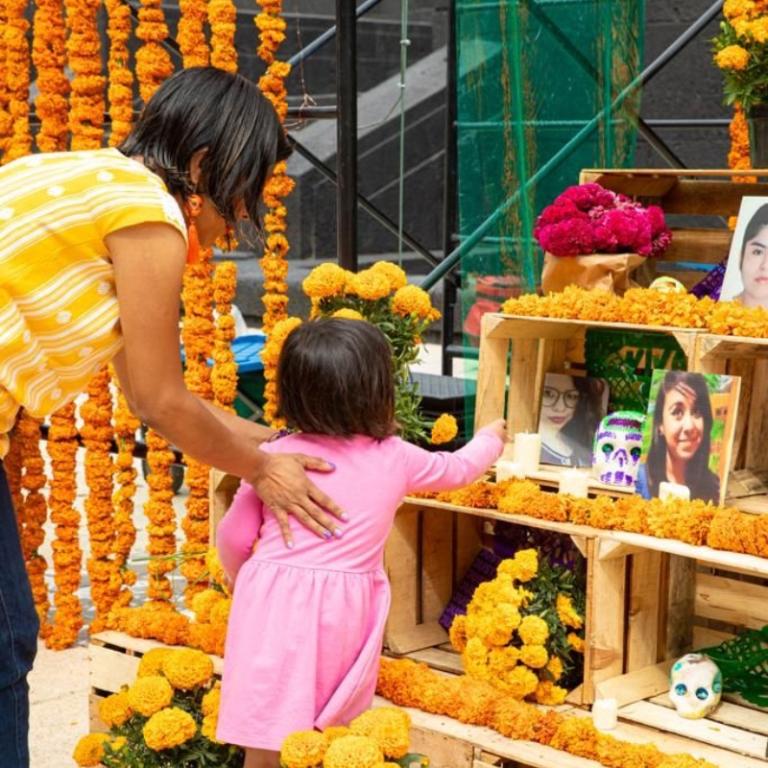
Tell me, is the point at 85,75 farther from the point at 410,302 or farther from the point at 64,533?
the point at 410,302

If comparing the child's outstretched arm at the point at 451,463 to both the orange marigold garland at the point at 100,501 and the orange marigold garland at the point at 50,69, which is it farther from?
the orange marigold garland at the point at 50,69

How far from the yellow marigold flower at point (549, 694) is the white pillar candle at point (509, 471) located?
0.49m

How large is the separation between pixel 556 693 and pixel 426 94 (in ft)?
29.5

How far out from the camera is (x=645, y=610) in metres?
3.09

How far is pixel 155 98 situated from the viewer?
2234 mm

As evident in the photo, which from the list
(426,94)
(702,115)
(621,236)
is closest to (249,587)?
(621,236)

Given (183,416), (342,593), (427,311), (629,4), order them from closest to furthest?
(183,416)
(342,593)
(427,311)
(629,4)

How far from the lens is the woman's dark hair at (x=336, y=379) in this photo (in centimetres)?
253

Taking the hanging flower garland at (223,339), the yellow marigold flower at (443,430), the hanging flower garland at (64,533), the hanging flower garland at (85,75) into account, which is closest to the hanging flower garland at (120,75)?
the hanging flower garland at (85,75)

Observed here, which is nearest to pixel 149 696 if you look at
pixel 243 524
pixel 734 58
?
pixel 243 524

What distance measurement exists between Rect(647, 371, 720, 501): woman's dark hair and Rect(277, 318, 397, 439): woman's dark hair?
2.27 feet

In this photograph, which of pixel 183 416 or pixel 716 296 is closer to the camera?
pixel 183 416

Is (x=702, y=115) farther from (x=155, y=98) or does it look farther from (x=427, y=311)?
(x=155, y=98)

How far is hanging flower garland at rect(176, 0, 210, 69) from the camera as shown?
3971 millimetres
